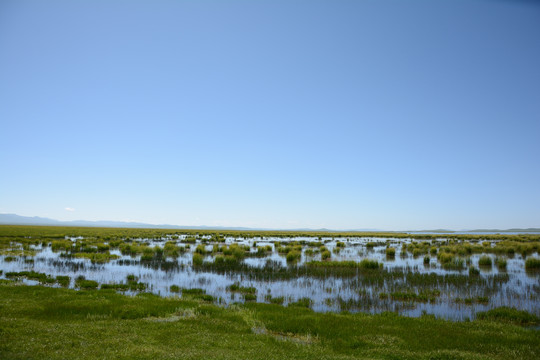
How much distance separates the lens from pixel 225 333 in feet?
32.4

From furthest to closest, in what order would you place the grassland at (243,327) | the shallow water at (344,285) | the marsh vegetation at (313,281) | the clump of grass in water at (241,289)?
the clump of grass in water at (241,289) < the marsh vegetation at (313,281) < the shallow water at (344,285) < the grassland at (243,327)

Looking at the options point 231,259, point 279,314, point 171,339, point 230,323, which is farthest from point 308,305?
point 231,259

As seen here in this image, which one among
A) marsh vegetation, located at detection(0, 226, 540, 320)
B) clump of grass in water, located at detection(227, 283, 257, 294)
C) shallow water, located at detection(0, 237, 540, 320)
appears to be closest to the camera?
shallow water, located at detection(0, 237, 540, 320)

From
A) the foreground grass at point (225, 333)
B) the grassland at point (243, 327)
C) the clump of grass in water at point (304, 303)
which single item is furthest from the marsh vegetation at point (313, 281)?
the foreground grass at point (225, 333)

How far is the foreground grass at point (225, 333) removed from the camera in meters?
8.11

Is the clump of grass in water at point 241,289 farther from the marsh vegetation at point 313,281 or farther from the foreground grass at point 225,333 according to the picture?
the foreground grass at point 225,333

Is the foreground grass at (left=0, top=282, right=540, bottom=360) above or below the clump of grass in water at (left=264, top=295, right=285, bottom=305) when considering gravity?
above

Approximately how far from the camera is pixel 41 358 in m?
7.21

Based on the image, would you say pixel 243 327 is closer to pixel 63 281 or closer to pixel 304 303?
pixel 304 303

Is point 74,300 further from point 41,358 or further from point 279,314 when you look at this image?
point 279,314

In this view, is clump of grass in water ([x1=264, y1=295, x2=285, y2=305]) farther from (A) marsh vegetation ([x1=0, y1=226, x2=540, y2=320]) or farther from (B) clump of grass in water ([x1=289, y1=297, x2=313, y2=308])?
(B) clump of grass in water ([x1=289, y1=297, x2=313, y2=308])

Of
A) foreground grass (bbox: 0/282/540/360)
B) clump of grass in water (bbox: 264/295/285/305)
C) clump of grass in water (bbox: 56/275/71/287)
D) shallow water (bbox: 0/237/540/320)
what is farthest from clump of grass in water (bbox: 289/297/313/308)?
clump of grass in water (bbox: 56/275/71/287)

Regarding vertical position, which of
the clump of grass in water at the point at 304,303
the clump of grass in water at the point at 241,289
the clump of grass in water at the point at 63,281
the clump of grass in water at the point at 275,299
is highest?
the clump of grass in water at the point at 304,303

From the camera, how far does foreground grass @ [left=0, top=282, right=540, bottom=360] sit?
26.6 ft
